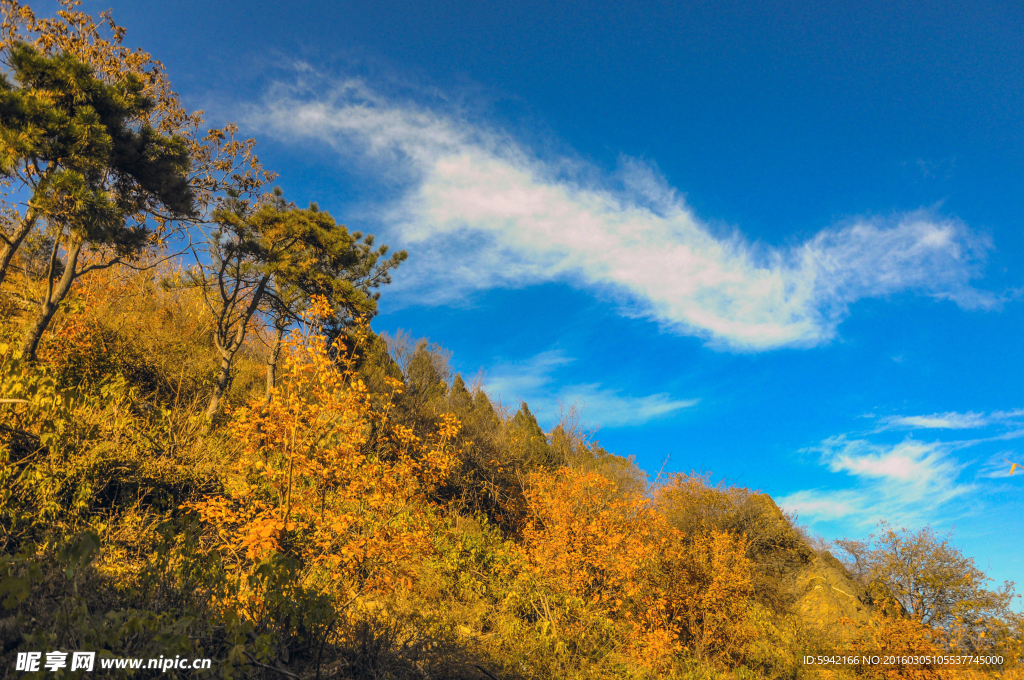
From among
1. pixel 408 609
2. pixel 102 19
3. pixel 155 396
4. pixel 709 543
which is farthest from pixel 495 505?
pixel 102 19

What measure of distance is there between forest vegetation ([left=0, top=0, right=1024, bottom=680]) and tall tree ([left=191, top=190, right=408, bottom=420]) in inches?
3.7

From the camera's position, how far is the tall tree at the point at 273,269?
1541 cm

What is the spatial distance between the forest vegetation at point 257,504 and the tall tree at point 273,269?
9cm

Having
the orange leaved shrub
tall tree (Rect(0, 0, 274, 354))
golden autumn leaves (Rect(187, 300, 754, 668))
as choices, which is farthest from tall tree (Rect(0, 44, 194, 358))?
the orange leaved shrub

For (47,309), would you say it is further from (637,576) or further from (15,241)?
(637,576)

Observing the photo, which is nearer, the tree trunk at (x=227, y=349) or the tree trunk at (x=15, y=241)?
the tree trunk at (x=15, y=241)

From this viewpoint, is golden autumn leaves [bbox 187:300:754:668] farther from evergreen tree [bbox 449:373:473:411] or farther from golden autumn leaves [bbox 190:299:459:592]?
evergreen tree [bbox 449:373:473:411]

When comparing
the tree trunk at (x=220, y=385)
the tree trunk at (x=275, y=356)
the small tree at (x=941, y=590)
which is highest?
the tree trunk at (x=275, y=356)

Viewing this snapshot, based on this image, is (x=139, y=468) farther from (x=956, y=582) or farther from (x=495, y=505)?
(x=956, y=582)

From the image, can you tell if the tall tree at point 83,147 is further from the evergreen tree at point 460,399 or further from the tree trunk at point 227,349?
the evergreen tree at point 460,399

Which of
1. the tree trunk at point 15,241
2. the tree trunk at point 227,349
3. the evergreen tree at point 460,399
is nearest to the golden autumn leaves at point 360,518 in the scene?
the tree trunk at point 227,349

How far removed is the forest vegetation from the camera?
197 inches

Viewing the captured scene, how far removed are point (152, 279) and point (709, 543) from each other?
2124 cm

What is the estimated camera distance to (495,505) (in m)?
22.7
